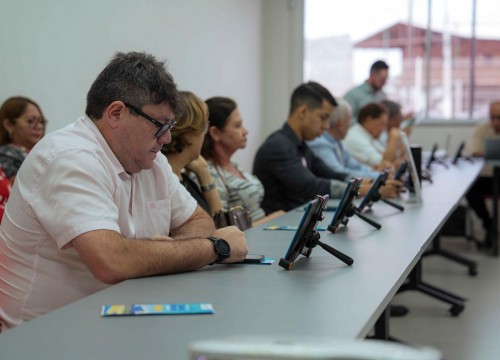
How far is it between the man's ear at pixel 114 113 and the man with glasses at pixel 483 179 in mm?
5501

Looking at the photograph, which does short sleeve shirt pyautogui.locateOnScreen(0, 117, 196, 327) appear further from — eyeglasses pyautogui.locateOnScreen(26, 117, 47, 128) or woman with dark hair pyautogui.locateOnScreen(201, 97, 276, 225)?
eyeglasses pyautogui.locateOnScreen(26, 117, 47, 128)

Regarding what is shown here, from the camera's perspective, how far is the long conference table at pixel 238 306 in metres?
1.31

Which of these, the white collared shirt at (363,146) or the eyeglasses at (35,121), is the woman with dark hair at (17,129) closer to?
the eyeglasses at (35,121)

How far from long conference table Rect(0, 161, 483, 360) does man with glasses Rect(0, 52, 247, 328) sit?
0.07m

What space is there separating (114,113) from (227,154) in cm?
168

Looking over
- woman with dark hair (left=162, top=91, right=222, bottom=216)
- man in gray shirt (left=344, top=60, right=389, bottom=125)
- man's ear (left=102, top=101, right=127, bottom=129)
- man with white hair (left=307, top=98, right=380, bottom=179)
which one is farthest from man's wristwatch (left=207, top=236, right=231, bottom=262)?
man in gray shirt (left=344, top=60, right=389, bottom=125)

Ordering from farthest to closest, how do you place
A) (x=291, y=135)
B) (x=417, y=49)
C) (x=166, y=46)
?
(x=417, y=49)
(x=166, y=46)
(x=291, y=135)

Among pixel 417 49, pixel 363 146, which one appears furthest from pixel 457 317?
pixel 417 49

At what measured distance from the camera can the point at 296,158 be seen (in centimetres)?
411

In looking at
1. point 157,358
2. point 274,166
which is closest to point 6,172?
point 274,166

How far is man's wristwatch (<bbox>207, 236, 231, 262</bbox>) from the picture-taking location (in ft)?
6.54

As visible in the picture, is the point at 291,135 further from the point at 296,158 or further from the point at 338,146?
the point at 338,146

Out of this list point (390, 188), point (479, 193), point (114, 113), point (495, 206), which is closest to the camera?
point (114, 113)

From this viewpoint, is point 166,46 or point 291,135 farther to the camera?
point 166,46
